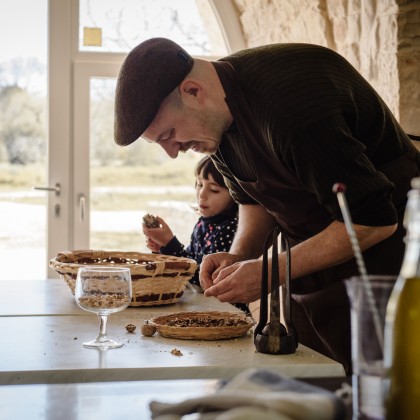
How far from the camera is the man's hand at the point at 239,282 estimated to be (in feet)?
6.35

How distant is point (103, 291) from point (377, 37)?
2.28m

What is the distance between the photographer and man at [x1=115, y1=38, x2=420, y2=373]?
1.94 m

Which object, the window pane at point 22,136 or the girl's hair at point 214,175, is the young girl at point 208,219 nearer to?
the girl's hair at point 214,175

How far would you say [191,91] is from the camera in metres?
2.18

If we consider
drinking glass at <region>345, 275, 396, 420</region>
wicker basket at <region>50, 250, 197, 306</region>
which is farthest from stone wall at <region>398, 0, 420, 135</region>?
drinking glass at <region>345, 275, 396, 420</region>

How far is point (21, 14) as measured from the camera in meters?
5.18

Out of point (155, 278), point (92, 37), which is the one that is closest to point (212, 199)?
point (155, 278)

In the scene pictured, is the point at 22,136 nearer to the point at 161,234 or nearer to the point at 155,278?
the point at 161,234

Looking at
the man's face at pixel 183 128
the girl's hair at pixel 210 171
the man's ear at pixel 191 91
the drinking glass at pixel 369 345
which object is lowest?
the drinking glass at pixel 369 345

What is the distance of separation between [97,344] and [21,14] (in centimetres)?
381

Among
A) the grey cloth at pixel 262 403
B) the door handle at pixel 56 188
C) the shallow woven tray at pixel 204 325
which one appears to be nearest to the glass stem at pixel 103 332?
the shallow woven tray at pixel 204 325

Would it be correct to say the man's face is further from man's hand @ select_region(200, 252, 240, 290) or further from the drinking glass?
the drinking glass

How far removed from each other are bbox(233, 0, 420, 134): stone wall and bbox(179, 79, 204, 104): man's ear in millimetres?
1452

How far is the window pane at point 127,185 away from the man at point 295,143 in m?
2.82
